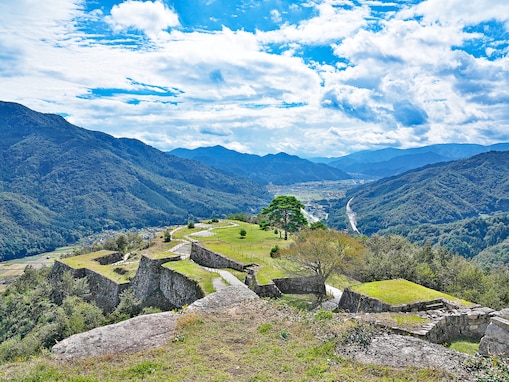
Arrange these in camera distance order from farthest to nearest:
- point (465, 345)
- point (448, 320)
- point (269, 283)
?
point (269, 283) → point (448, 320) → point (465, 345)

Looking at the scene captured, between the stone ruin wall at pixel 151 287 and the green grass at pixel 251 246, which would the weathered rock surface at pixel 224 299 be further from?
the green grass at pixel 251 246

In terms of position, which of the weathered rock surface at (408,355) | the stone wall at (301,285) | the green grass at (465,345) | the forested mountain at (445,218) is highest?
the weathered rock surface at (408,355)

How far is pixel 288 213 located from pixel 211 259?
1854 cm

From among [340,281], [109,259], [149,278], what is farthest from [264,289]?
[109,259]

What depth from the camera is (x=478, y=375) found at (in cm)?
787

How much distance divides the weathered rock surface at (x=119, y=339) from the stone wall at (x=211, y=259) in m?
13.5

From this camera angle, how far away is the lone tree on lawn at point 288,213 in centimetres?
4291

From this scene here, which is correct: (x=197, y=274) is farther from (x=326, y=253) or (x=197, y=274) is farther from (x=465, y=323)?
(x=465, y=323)

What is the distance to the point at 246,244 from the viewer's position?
39000 mm

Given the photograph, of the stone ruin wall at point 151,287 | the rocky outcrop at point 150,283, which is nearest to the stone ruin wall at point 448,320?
the stone ruin wall at point 151,287

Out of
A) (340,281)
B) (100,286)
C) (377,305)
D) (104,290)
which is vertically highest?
(377,305)

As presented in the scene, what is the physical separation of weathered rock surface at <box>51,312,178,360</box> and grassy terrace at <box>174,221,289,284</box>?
426 inches

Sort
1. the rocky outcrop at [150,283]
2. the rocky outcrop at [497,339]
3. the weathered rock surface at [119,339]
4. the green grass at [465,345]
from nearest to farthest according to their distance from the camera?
the rocky outcrop at [497,339]
the weathered rock surface at [119,339]
the green grass at [465,345]
the rocky outcrop at [150,283]

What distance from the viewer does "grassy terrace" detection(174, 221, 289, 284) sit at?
25.3 m
